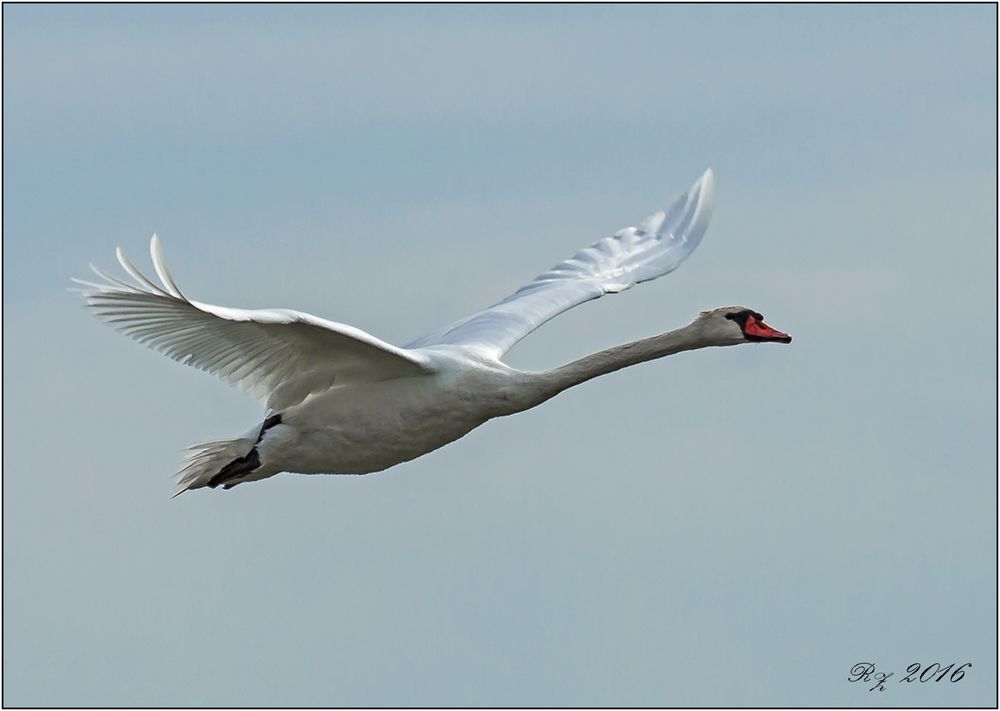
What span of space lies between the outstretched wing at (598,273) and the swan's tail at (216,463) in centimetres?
179

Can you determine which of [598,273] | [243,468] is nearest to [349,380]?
[243,468]

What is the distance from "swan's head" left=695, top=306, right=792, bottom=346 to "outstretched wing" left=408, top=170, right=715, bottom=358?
1877mm

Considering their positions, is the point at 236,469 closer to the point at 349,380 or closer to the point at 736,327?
the point at 349,380

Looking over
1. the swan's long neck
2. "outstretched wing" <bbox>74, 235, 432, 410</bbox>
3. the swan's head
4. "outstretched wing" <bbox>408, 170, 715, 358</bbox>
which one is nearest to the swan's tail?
"outstretched wing" <bbox>74, 235, 432, 410</bbox>

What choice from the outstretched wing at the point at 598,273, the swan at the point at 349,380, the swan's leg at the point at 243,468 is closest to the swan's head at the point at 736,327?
the swan at the point at 349,380

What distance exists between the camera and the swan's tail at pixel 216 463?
15992mm

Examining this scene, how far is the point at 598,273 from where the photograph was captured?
18.5 m

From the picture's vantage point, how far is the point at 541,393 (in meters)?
15.1

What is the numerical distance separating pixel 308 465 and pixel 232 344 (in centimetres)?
131

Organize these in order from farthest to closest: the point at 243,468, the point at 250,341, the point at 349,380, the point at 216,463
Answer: the point at 216,463
the point at 243,468
the point at 349,380
the point at 250,341

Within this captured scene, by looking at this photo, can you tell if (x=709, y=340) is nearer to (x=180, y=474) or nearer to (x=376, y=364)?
(x=376, y=364)

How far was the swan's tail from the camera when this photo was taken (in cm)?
1599

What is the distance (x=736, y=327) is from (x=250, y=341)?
3.38m

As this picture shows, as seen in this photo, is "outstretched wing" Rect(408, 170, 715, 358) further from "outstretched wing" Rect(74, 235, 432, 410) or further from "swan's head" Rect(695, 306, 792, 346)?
"swan's head" Rect(695, 306, 792, 346)
